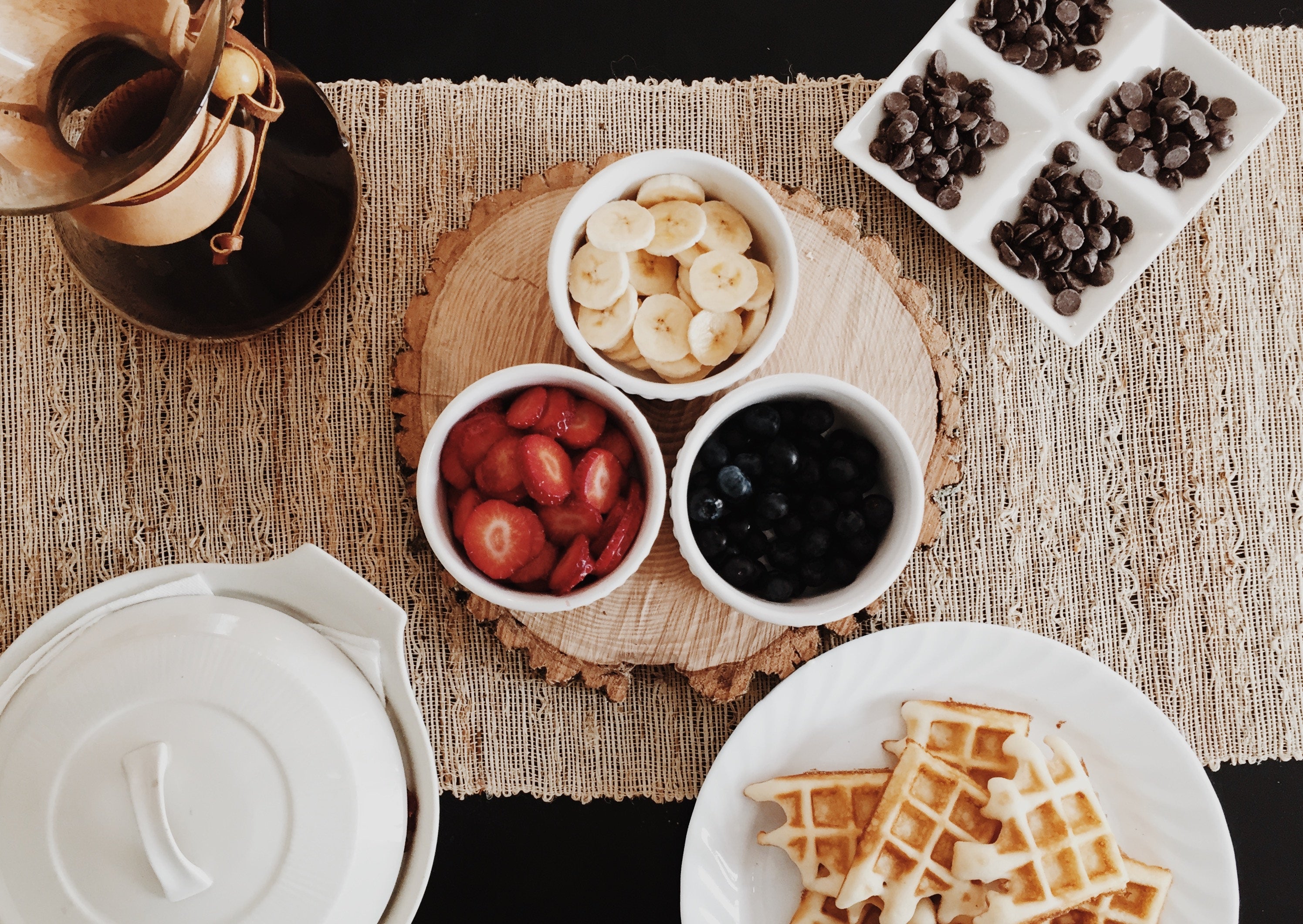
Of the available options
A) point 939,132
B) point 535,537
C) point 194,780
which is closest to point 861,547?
point 535,537

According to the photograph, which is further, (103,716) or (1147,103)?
(1147,103)

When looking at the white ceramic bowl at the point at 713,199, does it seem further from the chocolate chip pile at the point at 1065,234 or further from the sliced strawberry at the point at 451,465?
the chocolate chip pile at the point at 1065,234

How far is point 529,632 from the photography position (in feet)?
4.21

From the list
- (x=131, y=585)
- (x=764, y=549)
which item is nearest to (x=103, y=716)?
(x=131, y=585)

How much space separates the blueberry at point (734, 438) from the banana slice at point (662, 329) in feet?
0.35

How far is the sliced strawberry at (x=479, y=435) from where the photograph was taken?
1146 millimetres

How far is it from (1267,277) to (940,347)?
23.7 inches

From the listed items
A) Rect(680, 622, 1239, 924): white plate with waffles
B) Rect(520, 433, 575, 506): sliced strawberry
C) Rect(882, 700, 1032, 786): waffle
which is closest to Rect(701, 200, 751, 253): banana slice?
Rect(520, 433, 575, 506): sliced strawberry

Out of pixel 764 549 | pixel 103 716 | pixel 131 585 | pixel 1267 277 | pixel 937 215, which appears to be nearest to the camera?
pixel 103 716

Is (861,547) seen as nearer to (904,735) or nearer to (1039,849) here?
(904,735)

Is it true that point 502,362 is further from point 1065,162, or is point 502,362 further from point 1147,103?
point 1147,103

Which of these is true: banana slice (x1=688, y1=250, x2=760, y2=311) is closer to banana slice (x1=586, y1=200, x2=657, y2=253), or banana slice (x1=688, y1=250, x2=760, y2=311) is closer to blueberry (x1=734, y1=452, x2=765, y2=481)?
banana slice (x1=586, y1=200, x2=657, y2=253)

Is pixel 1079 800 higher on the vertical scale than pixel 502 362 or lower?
lower

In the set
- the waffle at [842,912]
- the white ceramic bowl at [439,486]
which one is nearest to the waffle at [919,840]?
the waffle at [842,912]
